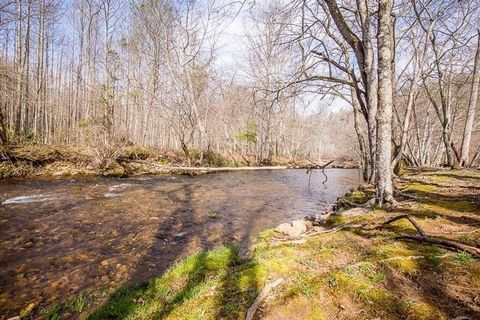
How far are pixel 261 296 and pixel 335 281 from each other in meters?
0.78

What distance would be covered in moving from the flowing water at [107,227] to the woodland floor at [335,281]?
2.70 ft

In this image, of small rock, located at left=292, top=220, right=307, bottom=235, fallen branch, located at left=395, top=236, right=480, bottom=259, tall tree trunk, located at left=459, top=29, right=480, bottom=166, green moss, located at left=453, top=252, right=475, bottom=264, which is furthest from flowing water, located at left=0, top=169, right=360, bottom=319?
tall tree trunk, located at left=459, top=29, right=480, bottom=166

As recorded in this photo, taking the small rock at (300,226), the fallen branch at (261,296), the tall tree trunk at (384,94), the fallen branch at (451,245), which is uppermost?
the tall tree trunk at (384,94)

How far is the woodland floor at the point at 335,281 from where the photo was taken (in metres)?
2.32

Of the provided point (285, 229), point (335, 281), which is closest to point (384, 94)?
point (285, 229)

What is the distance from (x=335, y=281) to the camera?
2.73 meters

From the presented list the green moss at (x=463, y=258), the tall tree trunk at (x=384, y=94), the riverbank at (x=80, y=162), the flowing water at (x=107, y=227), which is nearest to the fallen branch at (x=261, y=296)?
the green moss at (x=463, y=258)

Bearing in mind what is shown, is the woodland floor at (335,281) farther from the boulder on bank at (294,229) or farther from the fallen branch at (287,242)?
the boulder on bank at (294,229)

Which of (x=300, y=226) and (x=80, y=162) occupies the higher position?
(x=80, y=162)

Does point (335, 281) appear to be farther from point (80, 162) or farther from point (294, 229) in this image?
point (80, 162)

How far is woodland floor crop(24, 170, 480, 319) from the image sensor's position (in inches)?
91.3

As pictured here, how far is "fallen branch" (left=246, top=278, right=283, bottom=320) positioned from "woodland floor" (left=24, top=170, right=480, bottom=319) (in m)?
0.05

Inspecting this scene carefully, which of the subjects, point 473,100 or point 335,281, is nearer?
point 335,281

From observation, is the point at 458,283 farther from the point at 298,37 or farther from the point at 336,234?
the point at 298,37
